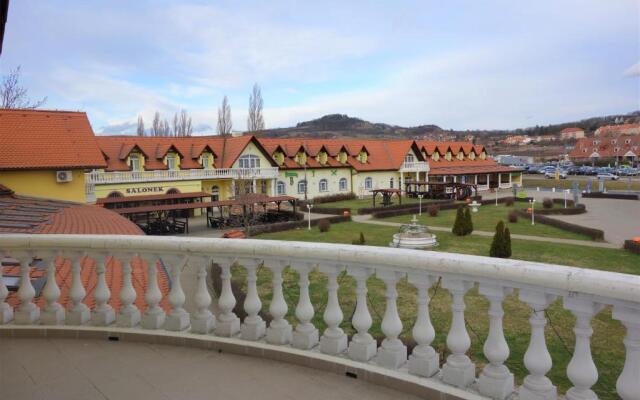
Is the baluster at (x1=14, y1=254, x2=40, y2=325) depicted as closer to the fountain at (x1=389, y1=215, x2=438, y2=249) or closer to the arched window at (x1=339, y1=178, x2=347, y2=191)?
the fountain at (x1=389, y1=215, x2=438, y2=249)

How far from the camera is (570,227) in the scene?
27.1m

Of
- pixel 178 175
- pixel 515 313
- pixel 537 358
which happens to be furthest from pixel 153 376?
pixel 178 175

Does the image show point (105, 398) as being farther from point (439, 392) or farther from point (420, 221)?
point (420, 221)

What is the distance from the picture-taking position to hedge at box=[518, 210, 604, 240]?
2395 cm

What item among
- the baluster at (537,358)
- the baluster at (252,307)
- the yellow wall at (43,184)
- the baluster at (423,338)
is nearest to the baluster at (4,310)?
the baluster at (252,307)

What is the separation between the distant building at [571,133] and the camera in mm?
166500

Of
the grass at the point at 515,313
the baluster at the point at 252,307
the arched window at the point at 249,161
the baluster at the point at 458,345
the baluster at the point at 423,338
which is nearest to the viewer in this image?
the baluster at the point at 458,345

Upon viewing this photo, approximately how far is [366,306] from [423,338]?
1.63ft

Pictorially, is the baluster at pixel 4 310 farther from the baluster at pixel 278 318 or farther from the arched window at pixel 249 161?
the arched window at pixel 249 161

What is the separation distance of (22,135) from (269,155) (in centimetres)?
2536

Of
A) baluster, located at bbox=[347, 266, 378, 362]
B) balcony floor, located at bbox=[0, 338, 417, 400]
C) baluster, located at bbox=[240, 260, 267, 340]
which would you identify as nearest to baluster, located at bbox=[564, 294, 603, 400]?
balcony floor, located at bbox=[0, 338, 417, 400]

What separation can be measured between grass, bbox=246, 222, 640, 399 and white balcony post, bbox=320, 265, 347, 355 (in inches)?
10.4

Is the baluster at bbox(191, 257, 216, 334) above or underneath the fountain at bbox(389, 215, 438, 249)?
above

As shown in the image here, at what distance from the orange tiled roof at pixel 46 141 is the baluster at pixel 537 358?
18829mm
